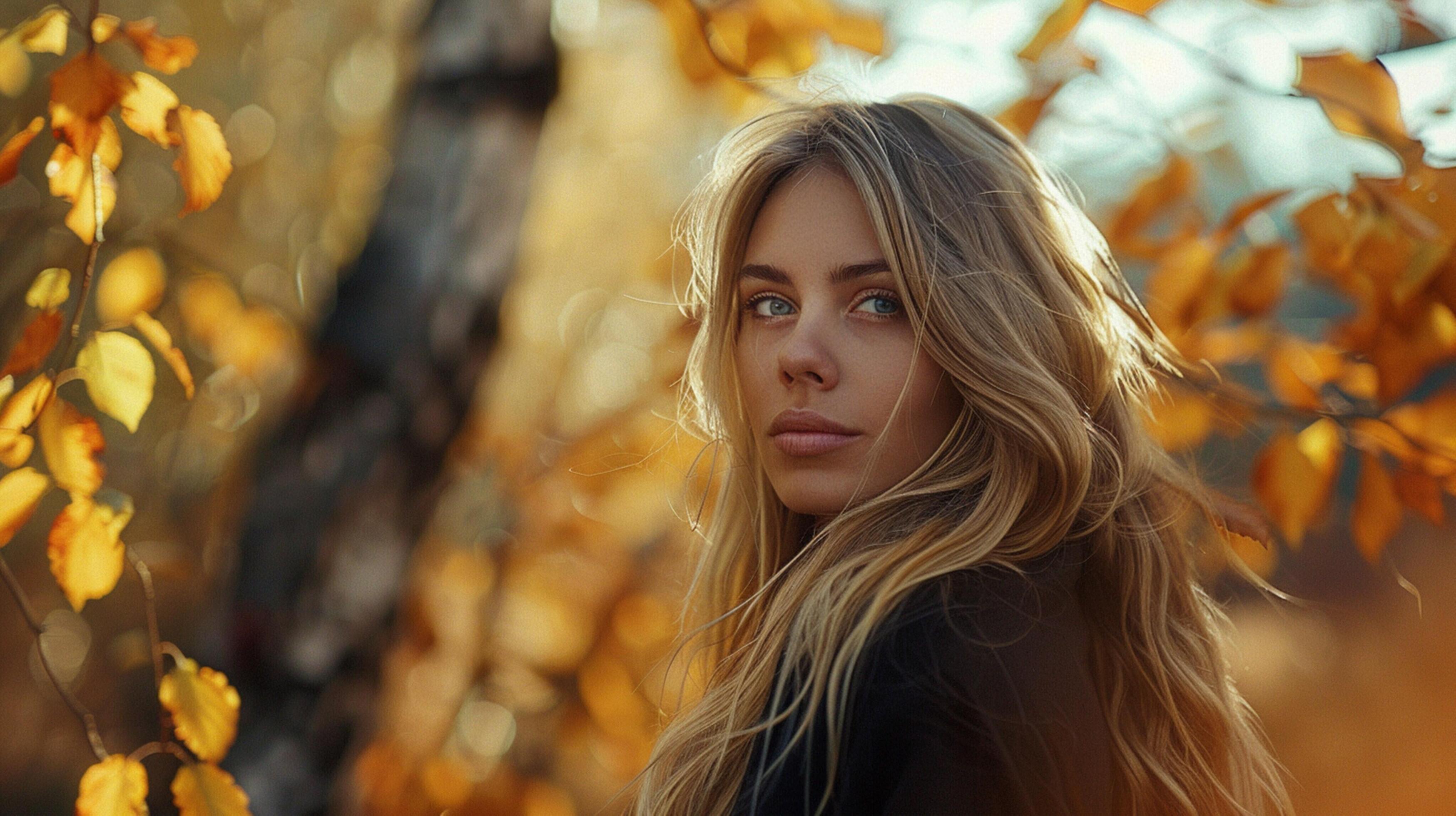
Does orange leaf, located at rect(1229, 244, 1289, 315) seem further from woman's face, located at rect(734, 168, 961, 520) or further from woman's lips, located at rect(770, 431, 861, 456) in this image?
woman's lips, located at rect(770, 431, 861, 456)

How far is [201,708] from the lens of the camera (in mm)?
1427

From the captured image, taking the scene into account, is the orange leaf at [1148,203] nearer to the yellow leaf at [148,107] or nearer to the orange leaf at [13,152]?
the yellow leaf at [148,107]

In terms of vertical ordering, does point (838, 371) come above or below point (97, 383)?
below

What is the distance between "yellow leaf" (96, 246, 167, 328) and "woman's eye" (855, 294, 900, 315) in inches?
42.5

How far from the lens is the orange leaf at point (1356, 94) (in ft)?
5.65

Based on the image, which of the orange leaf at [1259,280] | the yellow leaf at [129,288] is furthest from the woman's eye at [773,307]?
the orange leaf at [1259,280]

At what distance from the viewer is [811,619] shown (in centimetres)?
133

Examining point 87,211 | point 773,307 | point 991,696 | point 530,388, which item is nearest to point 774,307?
point 773,307

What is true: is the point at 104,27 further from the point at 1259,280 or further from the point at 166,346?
the point at 1259,280

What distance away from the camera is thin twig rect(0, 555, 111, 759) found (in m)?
1.29

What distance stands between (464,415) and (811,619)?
3.52 feet

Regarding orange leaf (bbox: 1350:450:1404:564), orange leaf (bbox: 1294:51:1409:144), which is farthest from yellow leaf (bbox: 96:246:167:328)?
orange leaf (bbox: 1350:450:1404:564)

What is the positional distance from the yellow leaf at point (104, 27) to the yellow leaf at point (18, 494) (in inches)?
21.8

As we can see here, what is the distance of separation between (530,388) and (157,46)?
4.16 meters
